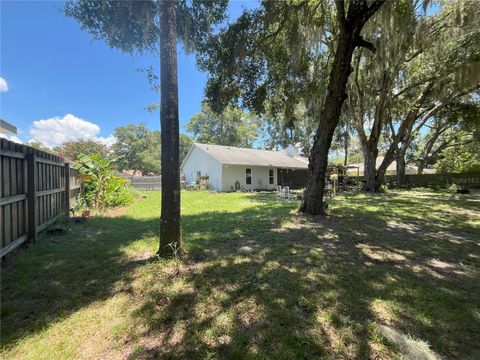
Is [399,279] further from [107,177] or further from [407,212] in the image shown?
[107,177]

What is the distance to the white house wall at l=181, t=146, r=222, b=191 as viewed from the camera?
21062mm

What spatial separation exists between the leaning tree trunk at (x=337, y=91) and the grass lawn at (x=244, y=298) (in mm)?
2658

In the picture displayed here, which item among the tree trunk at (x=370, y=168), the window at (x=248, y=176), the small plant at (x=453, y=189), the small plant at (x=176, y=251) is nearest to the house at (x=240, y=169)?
the window at (x=248, y=176)

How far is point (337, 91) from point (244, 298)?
6.89 meters

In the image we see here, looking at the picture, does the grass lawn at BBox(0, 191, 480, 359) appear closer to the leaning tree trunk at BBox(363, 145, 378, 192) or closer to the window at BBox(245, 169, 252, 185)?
the leaning tree trunk at BBox(363, 145, 378, 192)

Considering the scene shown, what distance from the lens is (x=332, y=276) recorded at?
3594 mm

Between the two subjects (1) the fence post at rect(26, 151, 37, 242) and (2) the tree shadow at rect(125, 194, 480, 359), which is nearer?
(2) the tree shadow at rect(125, 194, 480, 359)

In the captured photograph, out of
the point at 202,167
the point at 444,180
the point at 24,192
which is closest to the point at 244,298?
the point at 24,192

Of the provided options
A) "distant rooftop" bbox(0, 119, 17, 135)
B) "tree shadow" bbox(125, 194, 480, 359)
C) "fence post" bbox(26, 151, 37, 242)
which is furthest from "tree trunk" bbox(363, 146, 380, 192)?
"distant rooftop" bbox(0, 119, 17, 135)

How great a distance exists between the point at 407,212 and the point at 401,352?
26.3 ft

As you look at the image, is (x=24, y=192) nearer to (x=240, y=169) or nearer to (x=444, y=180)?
(x=240, y=169)

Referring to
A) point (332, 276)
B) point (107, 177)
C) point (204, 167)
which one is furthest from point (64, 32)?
point (204, 167)

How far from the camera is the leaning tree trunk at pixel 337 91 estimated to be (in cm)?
757

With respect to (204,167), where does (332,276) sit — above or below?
below
